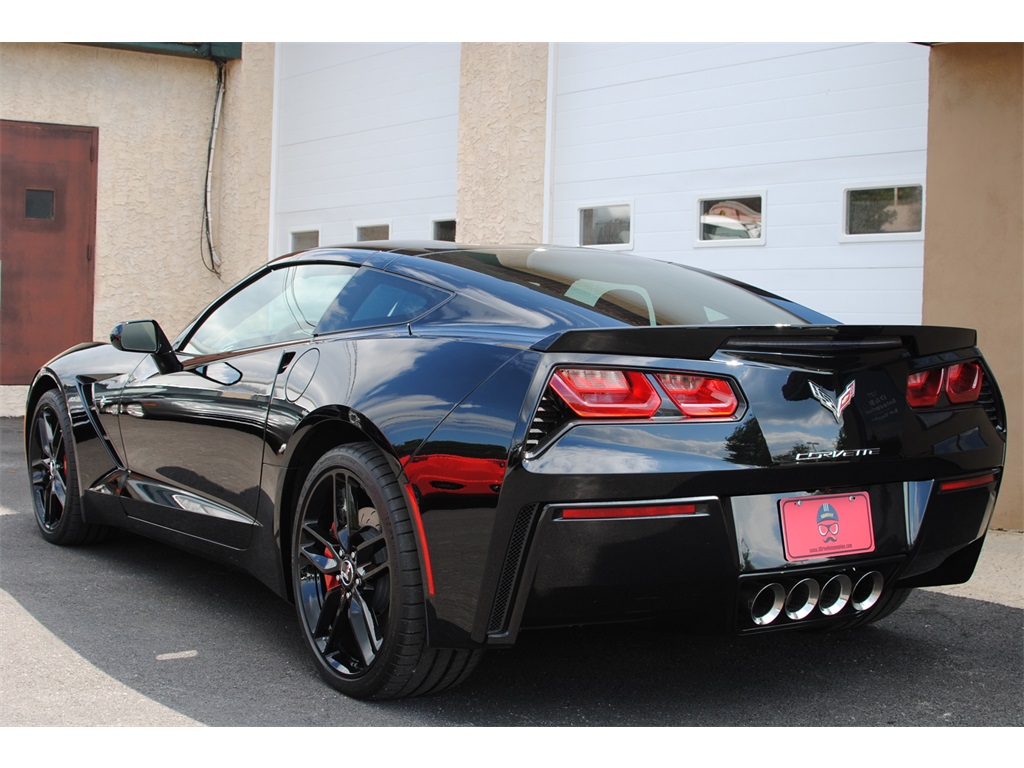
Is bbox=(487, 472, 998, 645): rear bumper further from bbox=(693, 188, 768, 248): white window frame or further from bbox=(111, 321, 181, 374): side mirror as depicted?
bbox=(693, 188, 768, 248): white window frame

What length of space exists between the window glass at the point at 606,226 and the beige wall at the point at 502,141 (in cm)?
43

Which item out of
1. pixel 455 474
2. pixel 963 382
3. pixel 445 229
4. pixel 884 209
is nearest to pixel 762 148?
pixel 884 209

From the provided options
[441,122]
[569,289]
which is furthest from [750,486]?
[441,122]

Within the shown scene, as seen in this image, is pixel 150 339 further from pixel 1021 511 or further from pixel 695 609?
pixel 1021 511

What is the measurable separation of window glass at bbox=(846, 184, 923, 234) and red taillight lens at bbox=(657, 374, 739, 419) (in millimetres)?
4555

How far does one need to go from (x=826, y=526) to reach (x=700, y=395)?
0.49 m

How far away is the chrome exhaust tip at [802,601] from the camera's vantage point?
9.55 ft

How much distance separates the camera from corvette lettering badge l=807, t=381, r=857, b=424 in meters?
2.86

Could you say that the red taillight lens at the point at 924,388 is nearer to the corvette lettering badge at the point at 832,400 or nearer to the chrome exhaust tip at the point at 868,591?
the corvette lettering badge at the point at 832,400

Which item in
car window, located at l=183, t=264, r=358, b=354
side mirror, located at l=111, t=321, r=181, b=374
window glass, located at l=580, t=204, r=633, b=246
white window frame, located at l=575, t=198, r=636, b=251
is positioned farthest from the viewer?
window glass, located at l=580, t=204, r=633, b=246

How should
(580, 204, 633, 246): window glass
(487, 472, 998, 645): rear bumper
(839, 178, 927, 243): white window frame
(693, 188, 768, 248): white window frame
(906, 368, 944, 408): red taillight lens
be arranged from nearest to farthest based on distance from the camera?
(487, 472, 998, 645): rear bumper → (906, 368, 944, 408): red taillight lens → (839, 178, 927, 243): white window frame → (693, 188, 768, 248): white window frame → (580, 204, 633, 246): window glass

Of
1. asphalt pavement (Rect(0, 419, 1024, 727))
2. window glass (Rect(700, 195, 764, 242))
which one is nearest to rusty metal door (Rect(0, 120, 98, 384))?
window glass (Rect(700, 195, 764, 242))

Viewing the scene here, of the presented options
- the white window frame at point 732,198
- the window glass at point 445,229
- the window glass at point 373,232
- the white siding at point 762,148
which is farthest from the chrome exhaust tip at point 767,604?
the window glass at point 373,232

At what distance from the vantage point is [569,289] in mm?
3320
